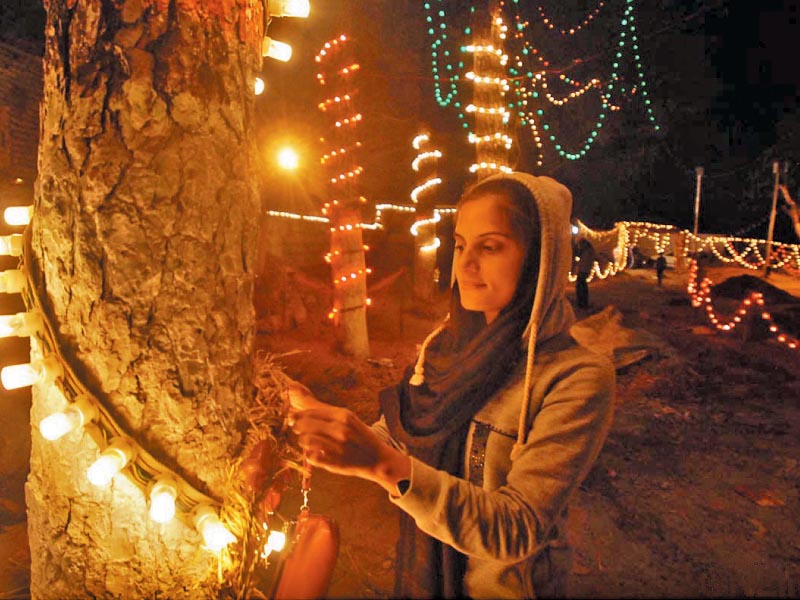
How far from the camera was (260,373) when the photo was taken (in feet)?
6.22

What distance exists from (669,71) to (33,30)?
21.1 m

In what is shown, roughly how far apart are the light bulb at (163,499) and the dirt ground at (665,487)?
0.66 m

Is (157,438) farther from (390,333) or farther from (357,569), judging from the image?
(390,333)

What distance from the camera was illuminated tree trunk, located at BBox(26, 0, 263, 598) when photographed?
61.4 inches

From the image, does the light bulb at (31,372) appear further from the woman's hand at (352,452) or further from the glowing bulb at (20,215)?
the woman's hand at (352,452)

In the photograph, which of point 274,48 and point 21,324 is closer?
point 21,324

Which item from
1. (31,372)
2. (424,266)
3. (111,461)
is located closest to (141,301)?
(31,372)

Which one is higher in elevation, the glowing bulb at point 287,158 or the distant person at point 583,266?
the glowing bulb at point 287,158

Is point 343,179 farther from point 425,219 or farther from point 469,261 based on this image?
point 469,261

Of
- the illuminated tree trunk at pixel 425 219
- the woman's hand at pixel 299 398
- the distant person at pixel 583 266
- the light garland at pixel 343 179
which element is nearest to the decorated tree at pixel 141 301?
the woman's hand at pixel 299 398

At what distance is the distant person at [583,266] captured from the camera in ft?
47.4

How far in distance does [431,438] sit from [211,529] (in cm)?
77

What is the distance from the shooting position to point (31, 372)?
1.55m

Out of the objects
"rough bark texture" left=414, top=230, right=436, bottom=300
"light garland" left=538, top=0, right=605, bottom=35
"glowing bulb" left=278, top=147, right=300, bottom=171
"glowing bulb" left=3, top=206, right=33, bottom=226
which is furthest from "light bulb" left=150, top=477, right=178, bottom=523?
"rough bark texture" left=414, top=230, right=436, bottom=300
